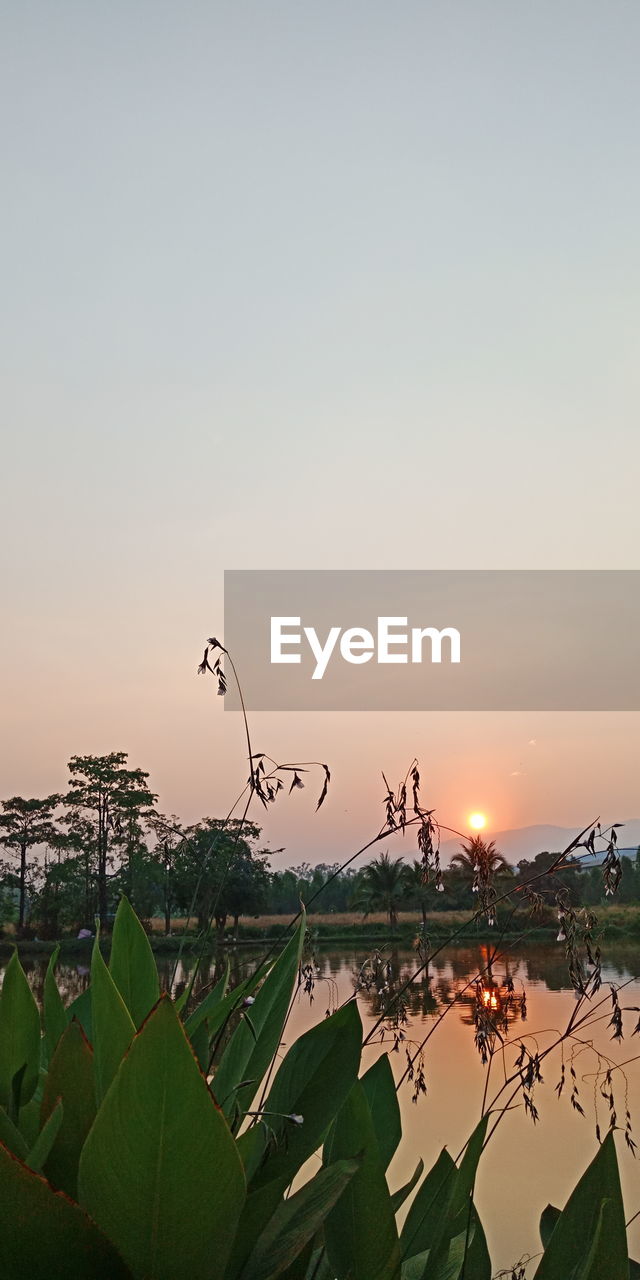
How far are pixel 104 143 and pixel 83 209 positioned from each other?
67 centimetres

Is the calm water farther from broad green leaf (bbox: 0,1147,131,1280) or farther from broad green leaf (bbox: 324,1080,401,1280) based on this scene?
broad green leaf (bbox: 0,1147,131,1280)

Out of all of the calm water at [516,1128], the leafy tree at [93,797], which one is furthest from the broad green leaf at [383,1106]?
the leafy tree at [93,797]

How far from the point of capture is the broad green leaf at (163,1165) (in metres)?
0.64

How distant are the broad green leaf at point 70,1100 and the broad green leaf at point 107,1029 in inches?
1.0

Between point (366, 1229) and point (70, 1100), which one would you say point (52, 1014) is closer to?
point (70, 1100)

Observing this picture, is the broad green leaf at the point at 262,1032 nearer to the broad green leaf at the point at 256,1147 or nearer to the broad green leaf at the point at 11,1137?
the broad green leaf at the point at 256,1147

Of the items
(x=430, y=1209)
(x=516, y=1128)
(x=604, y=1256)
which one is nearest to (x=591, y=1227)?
(x=604, y=1256)

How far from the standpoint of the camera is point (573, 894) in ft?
4.58

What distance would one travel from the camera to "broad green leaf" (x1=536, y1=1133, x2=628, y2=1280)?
0.80 metres

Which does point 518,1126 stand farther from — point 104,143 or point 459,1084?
point 104,143

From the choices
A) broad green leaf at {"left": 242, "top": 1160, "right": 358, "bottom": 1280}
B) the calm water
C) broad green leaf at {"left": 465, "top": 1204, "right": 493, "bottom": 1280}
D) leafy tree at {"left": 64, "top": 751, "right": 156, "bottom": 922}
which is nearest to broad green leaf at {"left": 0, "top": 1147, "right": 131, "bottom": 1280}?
broad green leaf at {"left": 242, "top": 1160, "right": 358, "bottom": 1280}

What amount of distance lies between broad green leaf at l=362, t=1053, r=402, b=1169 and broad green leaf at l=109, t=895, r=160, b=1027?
0.91ft

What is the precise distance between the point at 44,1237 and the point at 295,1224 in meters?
0.19

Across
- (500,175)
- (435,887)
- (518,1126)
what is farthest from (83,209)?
(518,1126)
